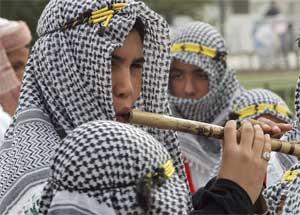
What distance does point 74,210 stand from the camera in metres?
2.08

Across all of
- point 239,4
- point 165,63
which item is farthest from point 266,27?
point 165,63

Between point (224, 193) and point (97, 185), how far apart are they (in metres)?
0.48

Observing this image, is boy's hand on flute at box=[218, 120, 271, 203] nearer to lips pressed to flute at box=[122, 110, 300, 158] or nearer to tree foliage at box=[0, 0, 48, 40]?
lips pressed to flute at box=[122, 110, 300, 158]

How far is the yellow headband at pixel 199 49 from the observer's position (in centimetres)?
574

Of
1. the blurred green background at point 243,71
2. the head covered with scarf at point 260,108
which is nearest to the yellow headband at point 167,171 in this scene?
the head covered with scarf at point 260,108

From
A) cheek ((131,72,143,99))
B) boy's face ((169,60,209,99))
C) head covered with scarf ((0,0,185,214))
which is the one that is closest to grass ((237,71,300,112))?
boy's face ((169,60,209,99))

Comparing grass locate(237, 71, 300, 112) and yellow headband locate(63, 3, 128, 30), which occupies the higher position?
yellow headband locate(63, 3, 128, 30)

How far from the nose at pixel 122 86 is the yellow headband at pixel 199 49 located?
111 inches

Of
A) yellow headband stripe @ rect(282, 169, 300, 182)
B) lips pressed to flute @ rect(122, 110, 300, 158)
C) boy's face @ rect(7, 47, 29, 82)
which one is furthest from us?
boy's face @ rect(7, 47, 29, 82)

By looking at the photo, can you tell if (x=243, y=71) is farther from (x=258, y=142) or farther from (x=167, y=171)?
(x=167, y=171)

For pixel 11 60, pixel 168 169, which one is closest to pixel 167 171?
pixel 168 169

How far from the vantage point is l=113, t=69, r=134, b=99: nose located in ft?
9.46

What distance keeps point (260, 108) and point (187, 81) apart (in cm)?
50

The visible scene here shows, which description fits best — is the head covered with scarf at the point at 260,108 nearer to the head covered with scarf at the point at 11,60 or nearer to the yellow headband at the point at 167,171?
the head covered with scarf at the point at 11,60
